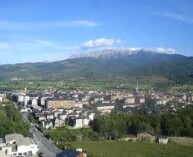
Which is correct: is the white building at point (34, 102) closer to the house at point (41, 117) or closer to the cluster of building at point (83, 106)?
the cluster of building at point (83, 106)

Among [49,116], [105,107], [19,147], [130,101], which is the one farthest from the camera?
[130,101]

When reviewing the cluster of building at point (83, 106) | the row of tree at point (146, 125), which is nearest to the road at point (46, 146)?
the row of tree at point (146, 125)

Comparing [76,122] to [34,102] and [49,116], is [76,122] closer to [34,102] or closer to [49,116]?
[49,116]

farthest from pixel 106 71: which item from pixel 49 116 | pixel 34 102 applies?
pixel 49 116

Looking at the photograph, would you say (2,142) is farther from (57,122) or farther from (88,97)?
(88,97)

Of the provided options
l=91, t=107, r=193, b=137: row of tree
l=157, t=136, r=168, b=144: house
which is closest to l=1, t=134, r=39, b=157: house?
l=91, t=107, r=193, b=137: row of tree
